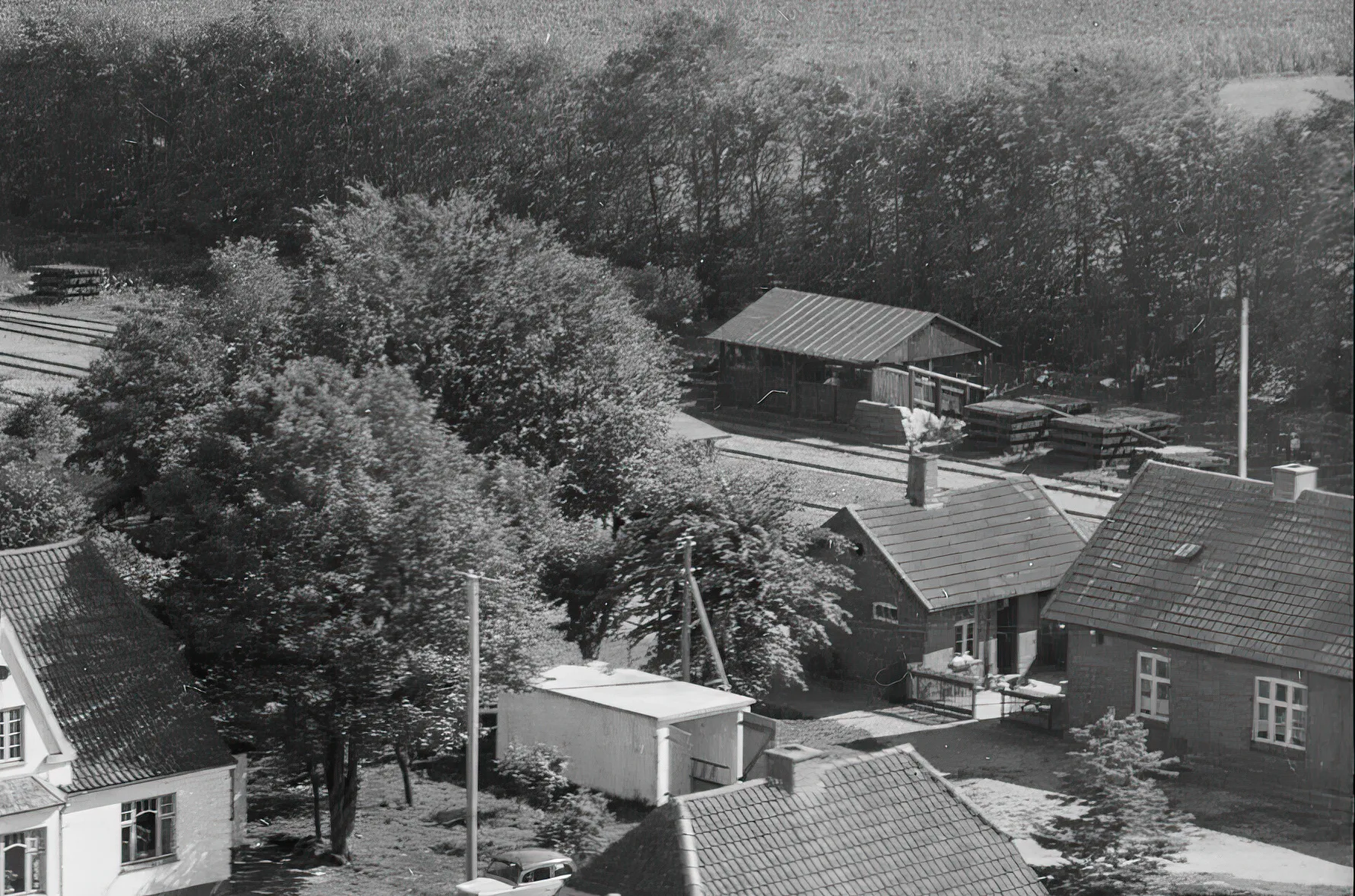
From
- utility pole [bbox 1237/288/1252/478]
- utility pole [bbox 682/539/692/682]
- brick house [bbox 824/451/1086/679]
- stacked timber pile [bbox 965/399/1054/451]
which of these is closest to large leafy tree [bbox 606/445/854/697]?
utility pole [bbox 682/539/692/682]

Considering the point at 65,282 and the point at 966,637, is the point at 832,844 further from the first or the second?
the point at 65,282

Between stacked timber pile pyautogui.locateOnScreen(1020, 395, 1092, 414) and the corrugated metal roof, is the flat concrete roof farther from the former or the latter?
the corrugated metal roof

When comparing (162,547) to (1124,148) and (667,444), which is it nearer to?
(667,444)

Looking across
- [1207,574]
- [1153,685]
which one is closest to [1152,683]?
[1153,685]

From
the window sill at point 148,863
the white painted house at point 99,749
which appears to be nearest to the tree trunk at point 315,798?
the white painted house at point 99,749

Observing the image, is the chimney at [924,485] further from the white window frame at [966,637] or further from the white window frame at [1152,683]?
the white window frame at [1152,683]

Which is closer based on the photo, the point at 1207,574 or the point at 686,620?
the point at 1207,574
